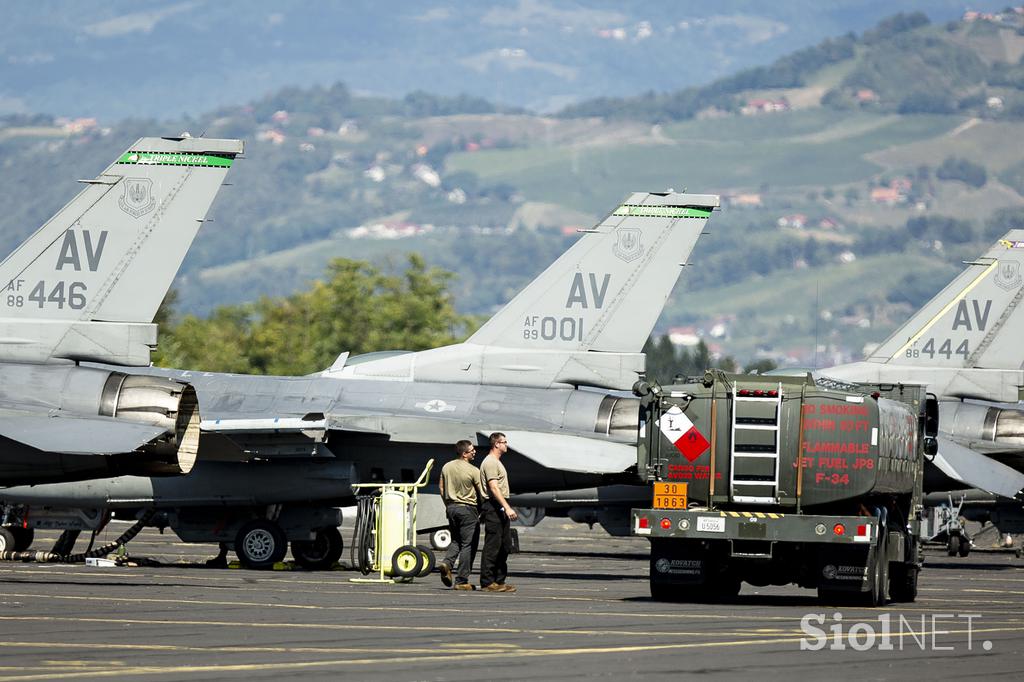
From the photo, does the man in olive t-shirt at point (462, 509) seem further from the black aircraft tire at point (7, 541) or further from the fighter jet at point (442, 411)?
the black aircraft tire at point (7, 541)

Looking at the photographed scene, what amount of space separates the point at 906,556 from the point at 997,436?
44.5ft

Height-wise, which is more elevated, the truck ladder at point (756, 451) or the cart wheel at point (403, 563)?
the truck ladder at point (756, 451)

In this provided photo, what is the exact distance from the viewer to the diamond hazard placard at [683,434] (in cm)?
1977

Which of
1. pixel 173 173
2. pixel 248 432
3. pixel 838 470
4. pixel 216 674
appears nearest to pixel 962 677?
pixel 216 674

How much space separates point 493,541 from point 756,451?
134 inches

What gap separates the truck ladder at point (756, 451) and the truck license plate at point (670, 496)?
55 cm

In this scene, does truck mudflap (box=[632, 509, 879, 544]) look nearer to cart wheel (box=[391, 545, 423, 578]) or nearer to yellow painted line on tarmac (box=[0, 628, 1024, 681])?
yellow painted line on tarmac (box=[0, 628, 1024, 681])

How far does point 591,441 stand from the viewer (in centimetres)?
2719

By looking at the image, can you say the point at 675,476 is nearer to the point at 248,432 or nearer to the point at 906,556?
the point at 906,556

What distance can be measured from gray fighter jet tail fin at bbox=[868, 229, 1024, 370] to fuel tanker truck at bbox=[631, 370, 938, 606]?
15952 millimetres

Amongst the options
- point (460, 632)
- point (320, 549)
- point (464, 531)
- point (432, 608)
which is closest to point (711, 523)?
point (432, 608)

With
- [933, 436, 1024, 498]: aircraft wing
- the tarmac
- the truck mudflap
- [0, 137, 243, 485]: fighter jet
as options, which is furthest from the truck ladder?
[933, 436, 1024, 498]: aircraft wing

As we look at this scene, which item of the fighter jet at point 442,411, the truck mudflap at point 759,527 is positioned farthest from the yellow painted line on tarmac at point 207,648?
the fighter jet at point 442,411

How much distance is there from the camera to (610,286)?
2930 cm
